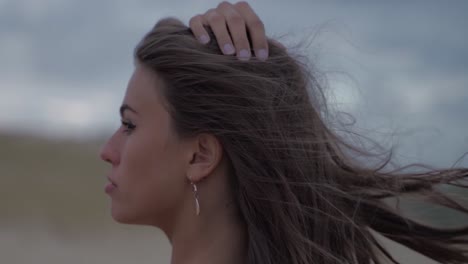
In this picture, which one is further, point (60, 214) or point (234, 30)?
point (60, 214)

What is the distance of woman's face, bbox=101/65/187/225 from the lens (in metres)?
2.92

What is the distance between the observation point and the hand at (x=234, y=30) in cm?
289

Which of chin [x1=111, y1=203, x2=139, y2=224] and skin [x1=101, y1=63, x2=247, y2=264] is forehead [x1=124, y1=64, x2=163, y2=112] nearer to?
skin [x1=101, y1=63, x2=247, y2=264]

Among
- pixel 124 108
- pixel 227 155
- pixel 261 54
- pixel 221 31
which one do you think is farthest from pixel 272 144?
pixel 124 108

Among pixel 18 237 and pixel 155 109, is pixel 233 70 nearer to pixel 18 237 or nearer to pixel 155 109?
pixel 155 109

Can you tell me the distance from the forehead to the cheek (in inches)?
4.6

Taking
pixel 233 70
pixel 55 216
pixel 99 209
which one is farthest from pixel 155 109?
pixel 99 209

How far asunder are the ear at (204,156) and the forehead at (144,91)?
0.19 meters

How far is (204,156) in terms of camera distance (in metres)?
2.89

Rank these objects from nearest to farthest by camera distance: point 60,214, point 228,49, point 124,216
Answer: point 228,49
point 124,216
point 60,214

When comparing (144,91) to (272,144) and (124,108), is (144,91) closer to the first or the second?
(124,108)

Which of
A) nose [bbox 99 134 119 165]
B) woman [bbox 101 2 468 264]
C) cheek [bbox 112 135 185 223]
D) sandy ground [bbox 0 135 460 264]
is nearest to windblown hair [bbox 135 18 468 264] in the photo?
woman [bbox 101 2 468 264]

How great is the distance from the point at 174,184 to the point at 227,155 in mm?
208

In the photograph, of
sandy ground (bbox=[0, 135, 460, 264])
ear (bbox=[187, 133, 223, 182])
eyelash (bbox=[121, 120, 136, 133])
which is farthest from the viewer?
sandy ground (bbox=[0, 135, 460, 264])
